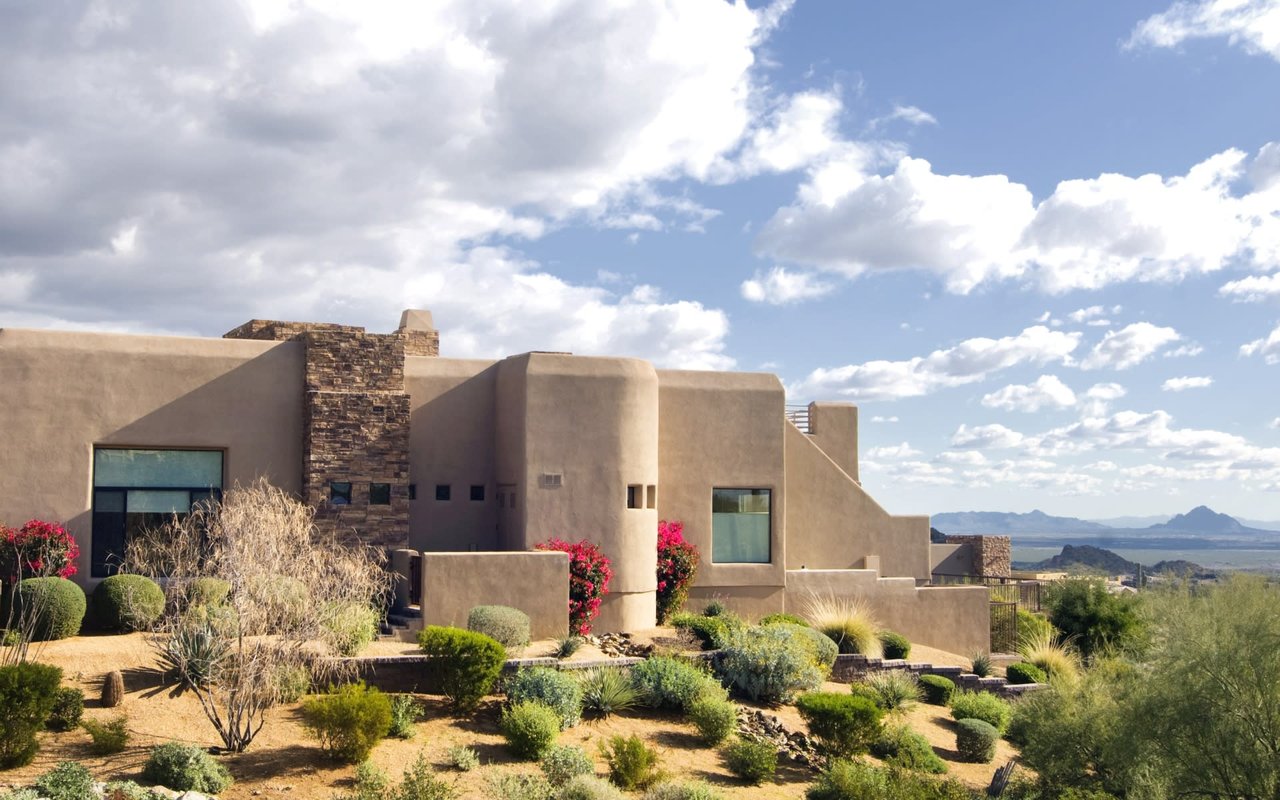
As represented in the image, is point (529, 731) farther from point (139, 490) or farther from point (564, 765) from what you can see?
point (139, 490)

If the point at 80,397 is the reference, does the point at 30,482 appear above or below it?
below

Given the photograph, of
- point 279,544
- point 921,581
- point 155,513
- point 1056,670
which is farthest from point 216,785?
point 921,581

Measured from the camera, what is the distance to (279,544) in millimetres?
16531

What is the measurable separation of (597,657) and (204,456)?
926 cm

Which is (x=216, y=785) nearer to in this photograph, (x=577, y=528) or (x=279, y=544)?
(x=279, y=544)

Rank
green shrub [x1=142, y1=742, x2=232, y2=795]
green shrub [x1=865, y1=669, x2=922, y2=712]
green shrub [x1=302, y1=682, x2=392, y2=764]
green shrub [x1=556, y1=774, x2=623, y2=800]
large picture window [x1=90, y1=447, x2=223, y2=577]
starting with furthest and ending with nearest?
large picture window [x1=90, y1=447, x2=223, y2=577]
green shrub [x1=865, y1=669, x2=922, y2=712]
green shrub [x1=302, y1=682, x2=392, y2=764]
green shrub [x1=556, y1=774, x2=623, y2=800]
green shrub [x1=142, y1=742, x2=232, y2=795]

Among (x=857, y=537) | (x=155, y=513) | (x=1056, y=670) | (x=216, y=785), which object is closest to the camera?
(x=216, y=785)

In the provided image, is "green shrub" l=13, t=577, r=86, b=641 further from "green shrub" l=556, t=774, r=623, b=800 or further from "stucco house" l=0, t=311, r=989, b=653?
"green shrub" l=556, t=774, r=623, b=800

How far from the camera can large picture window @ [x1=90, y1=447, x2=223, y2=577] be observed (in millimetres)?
22484

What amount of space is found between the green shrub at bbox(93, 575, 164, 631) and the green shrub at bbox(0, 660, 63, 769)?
4387mm

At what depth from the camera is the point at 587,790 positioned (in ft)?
49.1

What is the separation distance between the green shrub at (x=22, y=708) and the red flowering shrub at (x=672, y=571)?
13573 mm

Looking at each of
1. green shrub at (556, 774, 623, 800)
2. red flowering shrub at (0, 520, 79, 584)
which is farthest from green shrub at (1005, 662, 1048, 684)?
red flowering shrub at (0, 520, 79, 584)

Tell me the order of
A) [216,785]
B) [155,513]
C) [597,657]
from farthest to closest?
[155,513], [597,657], [216,785]
